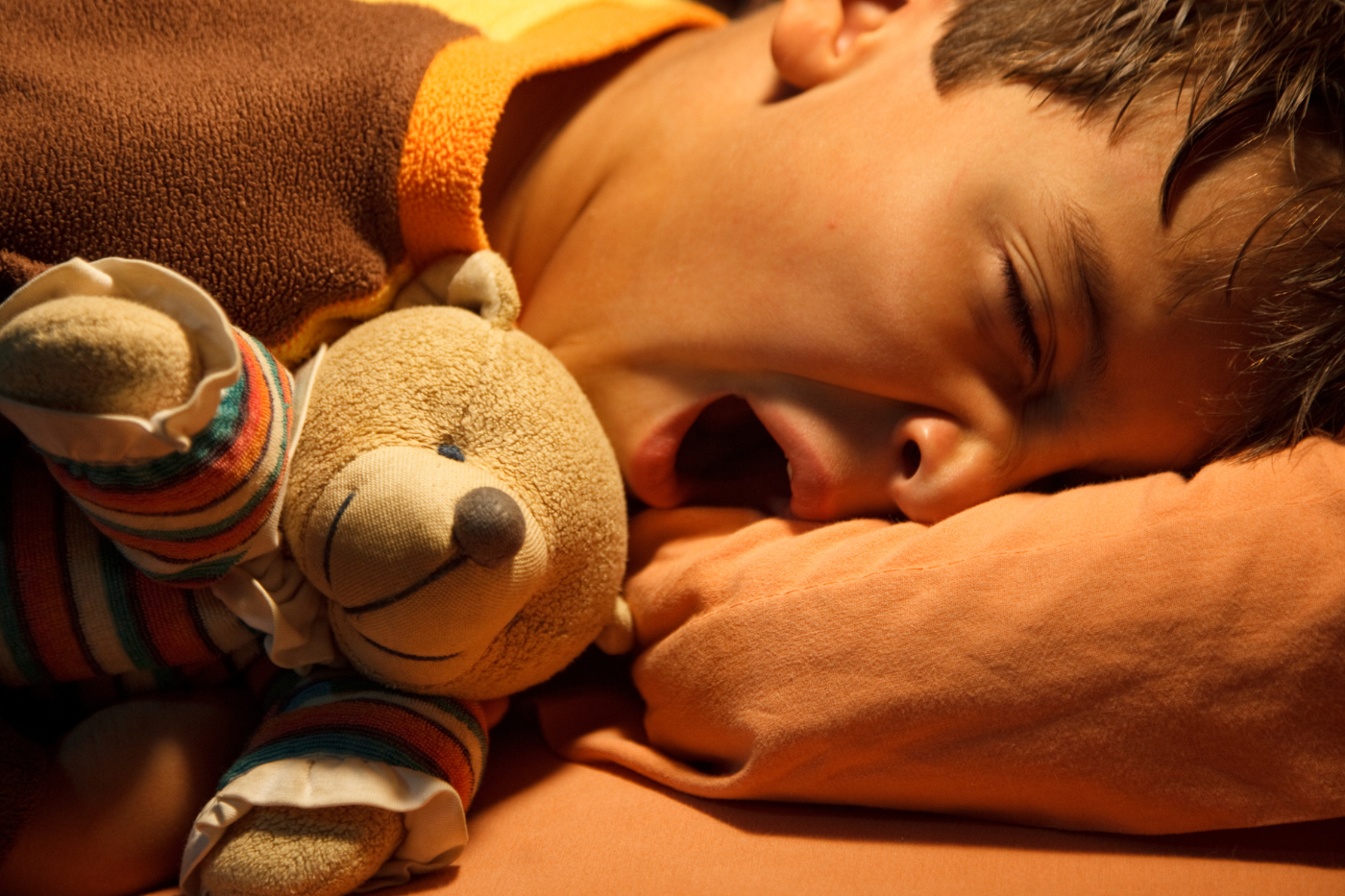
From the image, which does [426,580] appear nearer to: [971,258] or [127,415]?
[127,415]

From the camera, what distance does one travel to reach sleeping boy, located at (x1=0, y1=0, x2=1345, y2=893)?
0.67 m

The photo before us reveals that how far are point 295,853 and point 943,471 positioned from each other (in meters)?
0.55

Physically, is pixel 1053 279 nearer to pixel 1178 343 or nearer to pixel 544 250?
pixel 1178 343

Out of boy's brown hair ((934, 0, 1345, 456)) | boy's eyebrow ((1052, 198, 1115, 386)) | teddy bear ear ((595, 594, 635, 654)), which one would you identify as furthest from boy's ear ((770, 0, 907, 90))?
teddy bear ear ((595, 594, 635, 654))

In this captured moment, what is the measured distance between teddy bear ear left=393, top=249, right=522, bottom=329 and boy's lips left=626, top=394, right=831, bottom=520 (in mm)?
196

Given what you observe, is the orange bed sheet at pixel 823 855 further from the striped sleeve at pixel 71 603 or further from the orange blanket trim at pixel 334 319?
the orange blanket trim at pixel 334 319

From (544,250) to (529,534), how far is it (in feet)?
1.47

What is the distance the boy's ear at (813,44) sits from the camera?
0.91m

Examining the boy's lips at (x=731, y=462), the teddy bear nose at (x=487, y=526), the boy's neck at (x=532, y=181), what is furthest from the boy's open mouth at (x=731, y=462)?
the teddy bear nose at (x=487, y=526)

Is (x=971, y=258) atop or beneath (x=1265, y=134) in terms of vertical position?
beneath

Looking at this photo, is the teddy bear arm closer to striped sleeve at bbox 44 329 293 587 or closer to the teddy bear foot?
striped sleeve at bbox 44 329 293 587

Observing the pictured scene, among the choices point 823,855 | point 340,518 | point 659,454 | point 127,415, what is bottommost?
point 823,855

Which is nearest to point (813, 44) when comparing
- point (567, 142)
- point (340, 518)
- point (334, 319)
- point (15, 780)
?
point (567, 142)

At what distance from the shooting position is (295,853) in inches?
23.2
